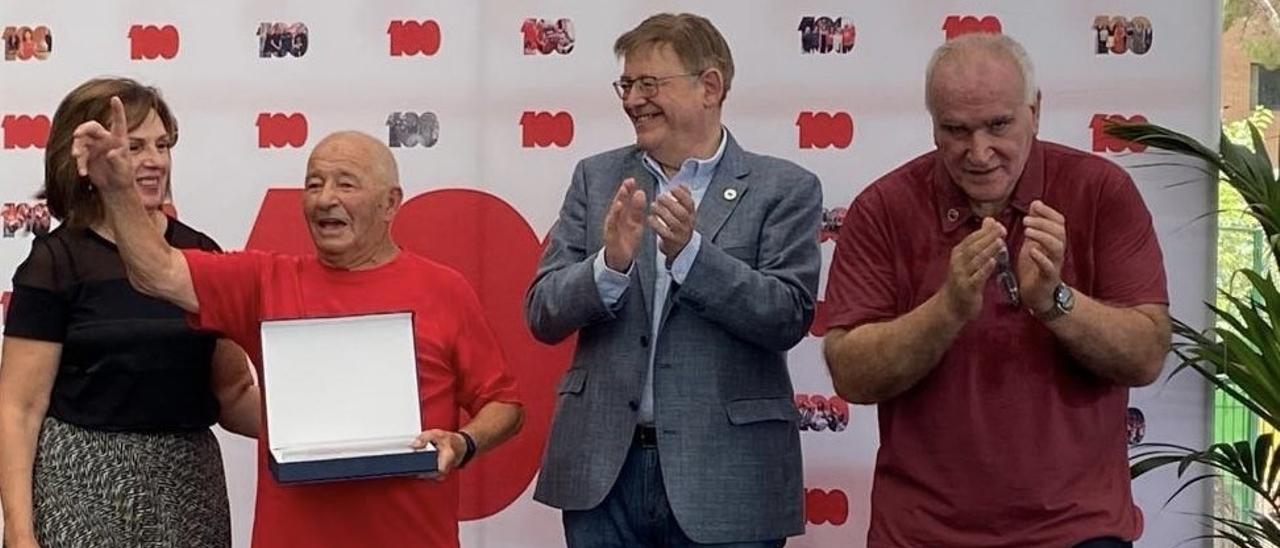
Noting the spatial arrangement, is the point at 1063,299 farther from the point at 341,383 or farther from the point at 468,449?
the point at 341,383

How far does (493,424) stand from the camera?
2295 millimetres

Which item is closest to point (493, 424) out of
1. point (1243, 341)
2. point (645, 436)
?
point (645, 436)

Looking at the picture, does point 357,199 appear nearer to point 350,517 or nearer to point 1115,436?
point 350,517

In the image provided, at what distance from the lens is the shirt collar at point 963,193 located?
206 centimetres

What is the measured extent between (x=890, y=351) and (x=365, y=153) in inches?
35.0

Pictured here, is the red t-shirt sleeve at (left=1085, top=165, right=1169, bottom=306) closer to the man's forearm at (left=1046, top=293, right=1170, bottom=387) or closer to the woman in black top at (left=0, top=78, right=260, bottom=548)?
the man's forearm at (left=1046, top=293, right=1170, bottom=387)

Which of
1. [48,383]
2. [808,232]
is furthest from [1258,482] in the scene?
[48,383]

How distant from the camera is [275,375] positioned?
7.11 ft

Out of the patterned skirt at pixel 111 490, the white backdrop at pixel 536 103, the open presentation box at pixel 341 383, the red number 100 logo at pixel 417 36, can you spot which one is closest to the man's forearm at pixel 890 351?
the open presentation box at pixel 341 383

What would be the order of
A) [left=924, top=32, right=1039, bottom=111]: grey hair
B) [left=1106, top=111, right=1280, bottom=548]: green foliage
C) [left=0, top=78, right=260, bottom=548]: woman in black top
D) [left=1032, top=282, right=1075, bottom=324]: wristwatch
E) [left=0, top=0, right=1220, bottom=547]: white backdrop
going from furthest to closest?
[left=0, top=0, right=1220, bottom=547]: white backdrop → [left=1106, top=111, right=1280, bottom=548]: green foliage → [left=0, top=78, right=260, bottom=548]: woman in black top → [left=924, top=32, right=1039, bottom=111]: grey hair → [left=1032, top=282, right=1075, bottom=324]: wristwatch

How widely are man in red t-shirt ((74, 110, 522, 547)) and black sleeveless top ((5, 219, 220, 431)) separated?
19 cm

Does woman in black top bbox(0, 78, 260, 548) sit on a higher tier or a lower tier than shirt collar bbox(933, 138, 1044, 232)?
lower

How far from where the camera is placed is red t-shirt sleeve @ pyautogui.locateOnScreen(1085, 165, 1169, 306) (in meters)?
2.02

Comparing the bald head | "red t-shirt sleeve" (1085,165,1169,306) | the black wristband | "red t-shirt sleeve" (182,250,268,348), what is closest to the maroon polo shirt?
"red t-shirt sleeve" (1085,165,1169,306)
